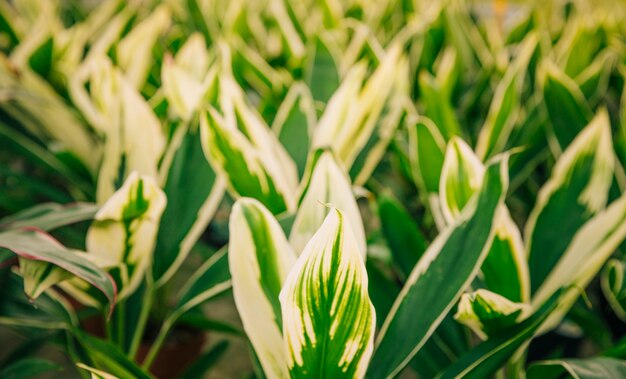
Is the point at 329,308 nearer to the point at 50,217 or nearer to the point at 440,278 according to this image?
the point at 440,278

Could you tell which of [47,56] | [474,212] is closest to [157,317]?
[47,56]

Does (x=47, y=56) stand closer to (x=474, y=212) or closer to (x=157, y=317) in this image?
(x=157, y=317)

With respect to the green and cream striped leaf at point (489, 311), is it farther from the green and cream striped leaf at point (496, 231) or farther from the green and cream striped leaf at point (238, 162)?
the green and cream striped leaf at point (238, 162)

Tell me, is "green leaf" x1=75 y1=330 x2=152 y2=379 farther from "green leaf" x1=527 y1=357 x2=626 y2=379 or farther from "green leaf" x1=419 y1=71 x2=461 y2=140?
"green leaf" x1=419 y1=71 x2=461 y2=140

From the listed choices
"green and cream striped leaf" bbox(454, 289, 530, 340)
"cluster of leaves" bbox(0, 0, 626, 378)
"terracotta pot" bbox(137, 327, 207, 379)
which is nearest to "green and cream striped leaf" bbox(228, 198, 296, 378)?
"cluster of leaves" bbox(0, 0, 626, 378)

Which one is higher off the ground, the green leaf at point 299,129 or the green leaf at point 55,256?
the green leaf at point 299,129

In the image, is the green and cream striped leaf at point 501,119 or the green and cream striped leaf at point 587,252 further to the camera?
the green and cream striped leaf at point 501,119

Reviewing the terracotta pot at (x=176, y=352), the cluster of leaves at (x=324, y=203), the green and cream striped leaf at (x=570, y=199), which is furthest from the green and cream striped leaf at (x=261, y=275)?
the terracotta pot at (x=176, y=352)

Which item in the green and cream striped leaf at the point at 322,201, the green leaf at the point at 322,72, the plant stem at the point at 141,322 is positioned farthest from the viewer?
the green leaf at the point at 322,72
